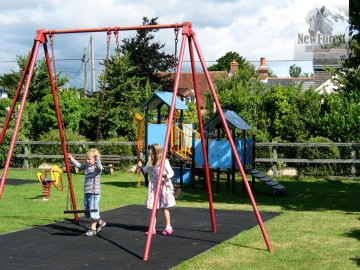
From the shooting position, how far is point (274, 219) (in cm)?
1107

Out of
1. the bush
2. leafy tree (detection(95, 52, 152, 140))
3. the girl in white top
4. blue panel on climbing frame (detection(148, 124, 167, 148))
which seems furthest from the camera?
leafy tree (detection(95, 52, 152, 140))

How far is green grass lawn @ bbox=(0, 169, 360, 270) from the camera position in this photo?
7418 millimetres

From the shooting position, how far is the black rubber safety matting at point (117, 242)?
288 inches

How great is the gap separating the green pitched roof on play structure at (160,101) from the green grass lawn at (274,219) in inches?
103

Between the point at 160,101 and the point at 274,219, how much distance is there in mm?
8118

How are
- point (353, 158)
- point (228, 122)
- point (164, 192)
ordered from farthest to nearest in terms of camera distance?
1. point (353, 158)
2. point (228, 122)
3. point (164, 192)

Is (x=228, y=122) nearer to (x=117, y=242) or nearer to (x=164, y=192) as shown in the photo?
(x=164, y=192)

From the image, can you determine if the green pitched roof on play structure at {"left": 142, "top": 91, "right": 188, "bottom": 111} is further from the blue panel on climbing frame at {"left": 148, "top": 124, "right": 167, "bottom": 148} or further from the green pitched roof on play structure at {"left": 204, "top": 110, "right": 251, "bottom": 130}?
the green pitched roof on play structure at {"left": 204, "top": 110, "right": 251, "bottom": 130}

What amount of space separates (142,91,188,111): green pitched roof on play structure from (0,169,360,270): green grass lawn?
8.56 feet

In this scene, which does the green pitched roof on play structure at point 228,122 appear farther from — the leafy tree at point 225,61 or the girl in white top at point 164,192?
the leafy tree at point 225,61

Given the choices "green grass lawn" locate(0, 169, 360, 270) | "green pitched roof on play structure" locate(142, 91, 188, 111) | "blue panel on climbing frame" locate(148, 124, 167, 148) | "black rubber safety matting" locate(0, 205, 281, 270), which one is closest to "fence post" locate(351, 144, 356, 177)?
"green grass lawn" locate(0, 169, 360, 270)

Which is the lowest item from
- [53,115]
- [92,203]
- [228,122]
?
[92,203]

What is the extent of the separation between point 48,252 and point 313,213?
6.29 m

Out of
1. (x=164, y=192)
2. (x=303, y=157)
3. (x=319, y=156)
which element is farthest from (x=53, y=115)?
(x=164, y=192)
